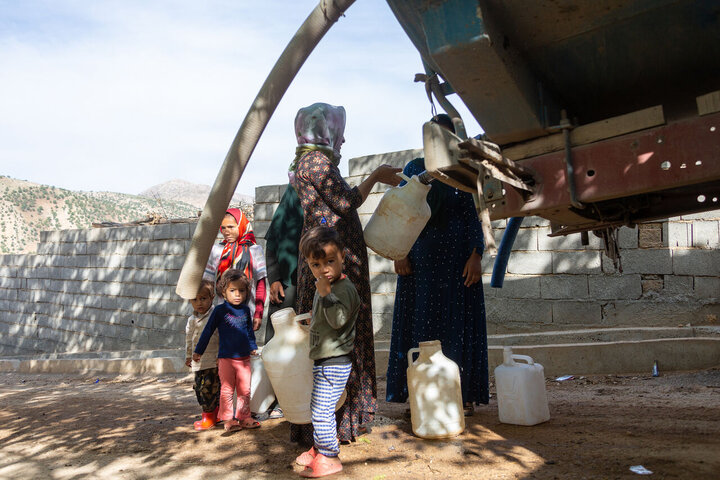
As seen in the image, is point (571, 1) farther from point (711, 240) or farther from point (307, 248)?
point (711, 240)

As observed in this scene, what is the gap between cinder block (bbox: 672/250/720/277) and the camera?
4.56 metres

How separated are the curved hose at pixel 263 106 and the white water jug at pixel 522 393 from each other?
1668mm

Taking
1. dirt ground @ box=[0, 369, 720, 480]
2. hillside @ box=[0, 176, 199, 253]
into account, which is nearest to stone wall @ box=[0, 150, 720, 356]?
dirt ground @ box=[0, 369, 720, 480]

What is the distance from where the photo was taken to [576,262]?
5.05m

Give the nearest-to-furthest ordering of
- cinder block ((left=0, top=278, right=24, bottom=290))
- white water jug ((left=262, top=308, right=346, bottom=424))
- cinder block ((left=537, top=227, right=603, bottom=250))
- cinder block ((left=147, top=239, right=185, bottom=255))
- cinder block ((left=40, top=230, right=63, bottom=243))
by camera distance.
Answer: white water jug ((left=262, top=308, right=346, bottom=424)) < cinder block ((left=537, top=227, right=603, bottom=250)) < cinder block ((left=147, top=239, right=185, bottom=255)) < cinder block ((left=40, top=230, right=63, bottom=243)) < cinder block ((left=0, top=278, right=24, bottom=290))

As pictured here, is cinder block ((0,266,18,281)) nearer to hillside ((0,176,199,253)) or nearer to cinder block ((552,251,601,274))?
cinder block ((552,251,601,274))

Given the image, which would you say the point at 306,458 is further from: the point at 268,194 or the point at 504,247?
the point at 268,194

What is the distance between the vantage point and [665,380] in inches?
162

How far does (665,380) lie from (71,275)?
35.0 ft

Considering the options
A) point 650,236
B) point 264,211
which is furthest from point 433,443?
point 264,211

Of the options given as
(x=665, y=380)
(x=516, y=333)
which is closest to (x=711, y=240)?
(x=665, y=380)

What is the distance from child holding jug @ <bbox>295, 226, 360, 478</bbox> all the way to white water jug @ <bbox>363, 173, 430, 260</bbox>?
453 mm

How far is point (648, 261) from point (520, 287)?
1099mm

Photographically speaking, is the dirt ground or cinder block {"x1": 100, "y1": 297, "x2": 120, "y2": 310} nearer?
the dirt ground
